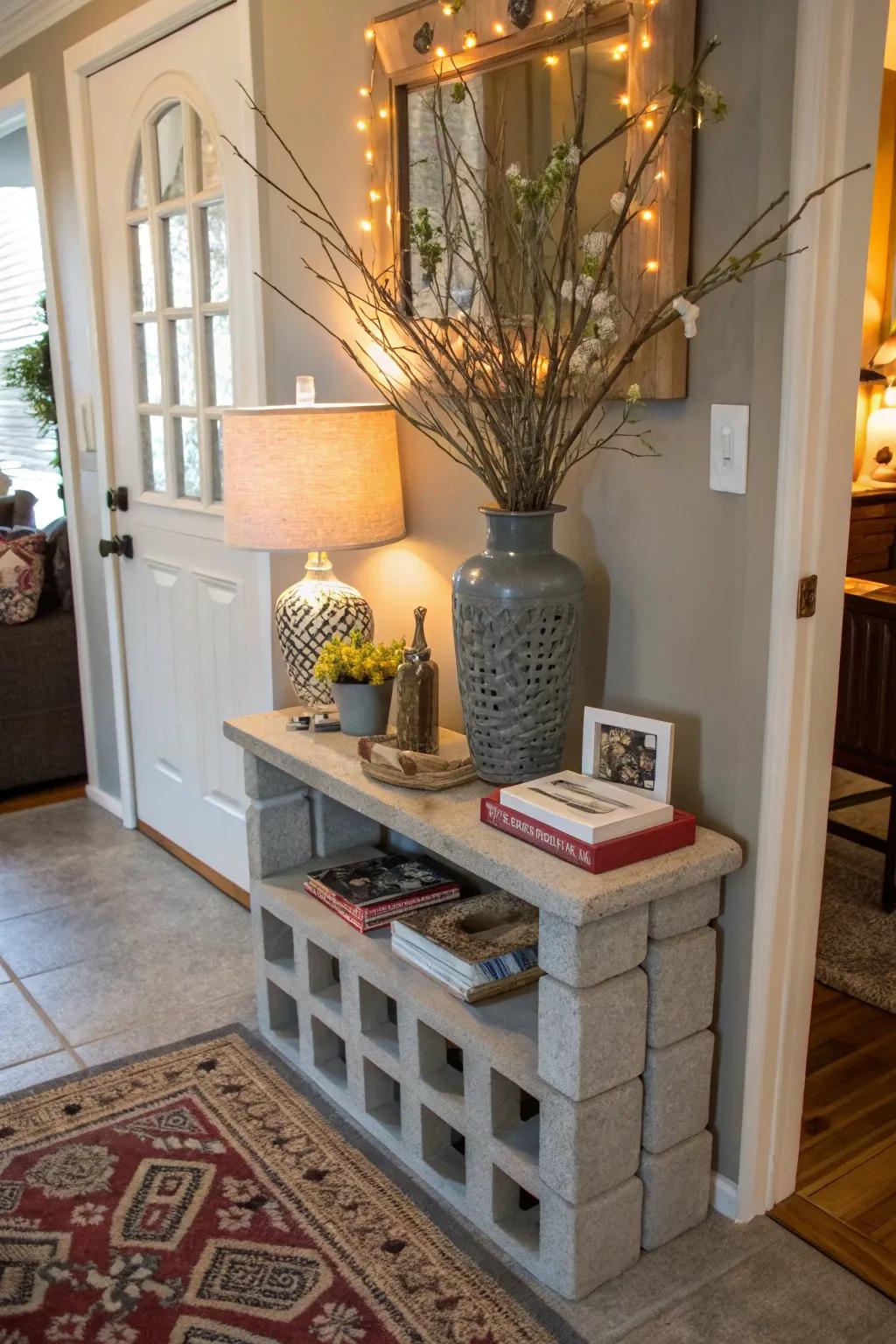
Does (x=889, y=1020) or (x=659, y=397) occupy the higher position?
(x=659, y=397)

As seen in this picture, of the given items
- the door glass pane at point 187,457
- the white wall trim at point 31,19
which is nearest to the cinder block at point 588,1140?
the door glass pane at point 187,457

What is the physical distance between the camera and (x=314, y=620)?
2359mm

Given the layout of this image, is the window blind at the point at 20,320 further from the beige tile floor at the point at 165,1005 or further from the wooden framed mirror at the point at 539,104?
the wooden framed mirror at the point at 539,104

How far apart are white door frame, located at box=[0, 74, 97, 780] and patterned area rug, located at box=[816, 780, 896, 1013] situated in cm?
231

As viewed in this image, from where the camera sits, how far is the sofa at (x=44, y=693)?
12.8 ft

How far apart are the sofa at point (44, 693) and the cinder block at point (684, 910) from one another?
2.76 m

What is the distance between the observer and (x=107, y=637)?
3664mm

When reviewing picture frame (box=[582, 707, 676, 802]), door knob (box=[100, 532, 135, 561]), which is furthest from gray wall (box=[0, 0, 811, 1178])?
door knob (box=[100, 532, 135, 561])

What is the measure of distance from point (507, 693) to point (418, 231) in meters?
0.74

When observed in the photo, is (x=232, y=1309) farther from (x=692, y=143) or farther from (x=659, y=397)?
(x=692, y=143)

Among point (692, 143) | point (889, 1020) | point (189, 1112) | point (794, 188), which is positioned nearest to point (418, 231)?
point (692, 143)

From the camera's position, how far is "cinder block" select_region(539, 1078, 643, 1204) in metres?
1.69

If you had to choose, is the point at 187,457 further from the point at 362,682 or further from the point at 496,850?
the point at 496,850

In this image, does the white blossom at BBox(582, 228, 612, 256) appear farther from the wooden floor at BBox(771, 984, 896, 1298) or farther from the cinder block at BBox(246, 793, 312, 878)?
the wooden floor at BBox(771, 984, 896, 1298)
